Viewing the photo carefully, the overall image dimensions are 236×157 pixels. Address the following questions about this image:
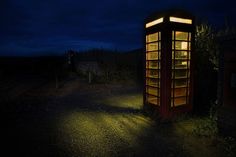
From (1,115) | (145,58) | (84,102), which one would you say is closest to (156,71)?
(145,58)

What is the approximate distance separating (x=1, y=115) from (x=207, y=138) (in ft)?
21.5

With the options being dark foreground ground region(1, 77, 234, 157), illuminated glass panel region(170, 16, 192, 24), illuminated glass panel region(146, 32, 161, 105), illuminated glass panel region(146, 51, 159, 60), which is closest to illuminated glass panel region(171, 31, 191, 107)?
illuminated glass panel region(170, 16, 192, 24)

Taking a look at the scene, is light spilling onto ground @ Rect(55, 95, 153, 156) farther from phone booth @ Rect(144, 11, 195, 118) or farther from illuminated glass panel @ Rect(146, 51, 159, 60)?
illuminated glass panel @ Rect(146, 51, 159, 60)

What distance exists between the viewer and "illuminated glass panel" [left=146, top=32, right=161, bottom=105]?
20.7ft

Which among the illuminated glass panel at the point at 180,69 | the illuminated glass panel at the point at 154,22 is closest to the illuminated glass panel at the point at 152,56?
the illuminated glass panel at the point at 180,69

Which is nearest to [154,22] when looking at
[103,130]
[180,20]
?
[180,20]

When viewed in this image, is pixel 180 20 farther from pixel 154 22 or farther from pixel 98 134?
pixel 98 134

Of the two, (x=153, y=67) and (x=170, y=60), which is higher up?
(x=170, y=60)

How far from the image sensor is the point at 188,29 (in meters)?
6.18

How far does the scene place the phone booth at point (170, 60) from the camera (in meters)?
5.87

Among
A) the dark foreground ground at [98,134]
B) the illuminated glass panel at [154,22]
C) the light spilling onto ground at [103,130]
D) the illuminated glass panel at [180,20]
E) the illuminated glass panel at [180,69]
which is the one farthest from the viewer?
the illuminated glass panel at [180,69]

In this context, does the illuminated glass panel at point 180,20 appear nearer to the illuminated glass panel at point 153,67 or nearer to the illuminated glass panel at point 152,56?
the illuminated glass panel at point 153,67

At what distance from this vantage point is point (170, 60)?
591cm

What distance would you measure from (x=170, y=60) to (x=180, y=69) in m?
0.56
